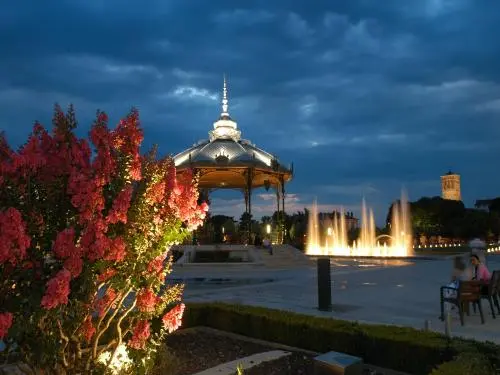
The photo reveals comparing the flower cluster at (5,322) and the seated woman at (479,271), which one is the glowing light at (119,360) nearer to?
the flower cluster at (5,322)

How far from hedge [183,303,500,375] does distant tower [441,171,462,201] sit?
136862 millimetres

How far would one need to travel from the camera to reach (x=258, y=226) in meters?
43.4

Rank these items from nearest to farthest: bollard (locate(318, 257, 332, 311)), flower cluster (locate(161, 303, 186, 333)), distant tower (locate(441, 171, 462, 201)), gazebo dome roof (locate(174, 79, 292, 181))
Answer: flower cluster (locate(161, 303, 186, 333)) → bollard (locate(318, 257, 332, 311)) → gazebo dome roof (locate(174, 79, 292, 181)) → distant tower (locate(441, 171, 462, 201))

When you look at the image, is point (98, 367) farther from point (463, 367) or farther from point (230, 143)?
point (230, 143)

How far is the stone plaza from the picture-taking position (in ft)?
28.8

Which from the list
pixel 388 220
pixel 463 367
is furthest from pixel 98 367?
pixel 388 220

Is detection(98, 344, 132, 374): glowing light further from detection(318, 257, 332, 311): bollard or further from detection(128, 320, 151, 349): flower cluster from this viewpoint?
detection(318, 257, 332, 311): bollard

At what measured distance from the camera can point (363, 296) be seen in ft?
40.2

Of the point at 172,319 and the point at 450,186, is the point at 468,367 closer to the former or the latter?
the point at 172,319

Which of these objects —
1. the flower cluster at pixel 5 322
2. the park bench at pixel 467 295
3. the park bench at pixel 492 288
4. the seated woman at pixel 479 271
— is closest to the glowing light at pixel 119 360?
the flower cluster at pixel 5 322

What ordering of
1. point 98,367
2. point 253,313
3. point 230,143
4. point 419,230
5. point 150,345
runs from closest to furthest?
point 98,367 → point 150,345 → point 253,313 → point 230,143 → point 419,230

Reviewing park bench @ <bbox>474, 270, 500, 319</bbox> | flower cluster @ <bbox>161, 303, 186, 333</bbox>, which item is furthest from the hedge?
park bench @ <bbox>474, 270, 500, 319</bbox>

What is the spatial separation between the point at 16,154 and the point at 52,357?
1.92 metres

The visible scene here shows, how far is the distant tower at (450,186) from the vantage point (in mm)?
133750
